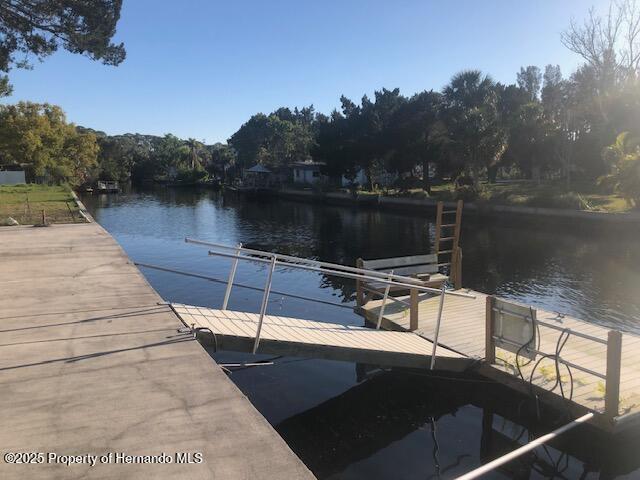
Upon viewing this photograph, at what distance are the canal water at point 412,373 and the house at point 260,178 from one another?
133ft

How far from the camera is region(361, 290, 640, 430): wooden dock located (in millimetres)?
5922

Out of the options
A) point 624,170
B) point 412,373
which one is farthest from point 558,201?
point 412,373

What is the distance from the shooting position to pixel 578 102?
44938 mm

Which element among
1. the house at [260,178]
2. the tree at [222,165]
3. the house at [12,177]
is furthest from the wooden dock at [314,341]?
the tree at [222,165]

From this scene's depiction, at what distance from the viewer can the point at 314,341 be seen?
20.6ft

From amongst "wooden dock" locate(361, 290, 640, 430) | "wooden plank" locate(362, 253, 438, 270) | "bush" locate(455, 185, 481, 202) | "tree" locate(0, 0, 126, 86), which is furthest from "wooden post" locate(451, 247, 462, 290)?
"bush" locate(455, 185, 481, 202)

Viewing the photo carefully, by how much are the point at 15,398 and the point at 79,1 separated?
693 inches

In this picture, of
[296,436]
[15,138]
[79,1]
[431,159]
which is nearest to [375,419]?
[296,436]

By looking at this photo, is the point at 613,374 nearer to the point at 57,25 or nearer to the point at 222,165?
the point at 57,25

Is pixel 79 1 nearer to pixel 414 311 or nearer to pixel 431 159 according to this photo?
pixel 414 311

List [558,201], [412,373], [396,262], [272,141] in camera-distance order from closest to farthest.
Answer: [412,373]
[396,262]
[558,201]
[272,141]

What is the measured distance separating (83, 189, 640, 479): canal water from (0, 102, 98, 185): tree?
24.0m

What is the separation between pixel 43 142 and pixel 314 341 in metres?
56.2

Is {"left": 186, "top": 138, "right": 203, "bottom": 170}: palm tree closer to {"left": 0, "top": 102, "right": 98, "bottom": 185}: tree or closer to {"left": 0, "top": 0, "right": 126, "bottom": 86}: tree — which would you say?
{"left": 0, "top": 102, "right": 98, "bottom": 185}: tree
